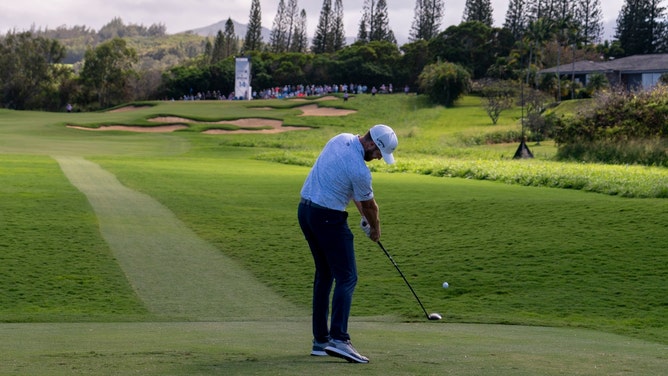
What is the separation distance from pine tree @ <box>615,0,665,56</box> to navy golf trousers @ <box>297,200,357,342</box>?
→ 12020cm

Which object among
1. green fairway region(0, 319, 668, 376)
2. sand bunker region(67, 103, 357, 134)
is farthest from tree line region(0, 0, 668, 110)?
green fairway region(0, 319, 668, 376)

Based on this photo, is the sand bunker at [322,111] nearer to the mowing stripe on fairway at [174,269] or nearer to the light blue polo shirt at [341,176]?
the mowing stripe on fairway at [174,269]

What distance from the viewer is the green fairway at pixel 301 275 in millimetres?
8109

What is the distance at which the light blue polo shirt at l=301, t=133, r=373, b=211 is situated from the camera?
7926mm

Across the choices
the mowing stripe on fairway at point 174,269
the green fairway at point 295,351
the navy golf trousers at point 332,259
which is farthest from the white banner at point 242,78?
the navy golf trousers at point 332,259

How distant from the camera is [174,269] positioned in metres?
16.3

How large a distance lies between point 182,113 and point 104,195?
55.6 metres

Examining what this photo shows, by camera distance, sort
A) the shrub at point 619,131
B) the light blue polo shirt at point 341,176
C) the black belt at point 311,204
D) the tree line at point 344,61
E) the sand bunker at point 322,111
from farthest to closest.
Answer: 1. the tree line at point 344,61
2. the sand bunker at point 322,111
3. the shrub at point 619,131
4. the black belt at point 311,204
5. the light blue polo shirt at point 341,176

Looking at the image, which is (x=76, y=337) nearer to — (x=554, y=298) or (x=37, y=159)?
(x=554, y=298)

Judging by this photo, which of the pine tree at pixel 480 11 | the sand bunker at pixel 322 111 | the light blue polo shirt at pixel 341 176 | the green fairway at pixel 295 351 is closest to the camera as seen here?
the green fairway at pixel 295 351

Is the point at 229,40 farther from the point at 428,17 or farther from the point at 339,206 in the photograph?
the point at 339,206

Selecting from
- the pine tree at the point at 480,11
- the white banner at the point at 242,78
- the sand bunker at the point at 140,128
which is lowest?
the sand bunker at the point at 140,128

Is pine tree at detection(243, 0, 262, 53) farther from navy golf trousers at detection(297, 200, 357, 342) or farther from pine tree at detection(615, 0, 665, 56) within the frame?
navy golf trousers at detection(297, 200, 357, 342)

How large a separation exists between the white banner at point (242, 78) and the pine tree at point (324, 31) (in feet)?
122
